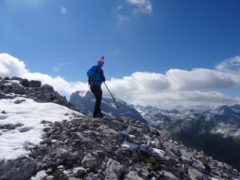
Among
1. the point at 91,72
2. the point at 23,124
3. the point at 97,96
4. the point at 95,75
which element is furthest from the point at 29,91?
the point at 23,124

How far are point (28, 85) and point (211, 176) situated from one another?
92.3 ft

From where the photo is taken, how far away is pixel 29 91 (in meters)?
33.2

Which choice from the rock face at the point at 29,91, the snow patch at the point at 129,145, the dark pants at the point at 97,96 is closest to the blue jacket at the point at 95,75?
the dark pants at the point at 97,96

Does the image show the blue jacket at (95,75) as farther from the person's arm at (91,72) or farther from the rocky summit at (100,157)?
the rocky summit at (100,157)

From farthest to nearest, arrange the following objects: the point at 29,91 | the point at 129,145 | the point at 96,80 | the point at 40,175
A: the point at 29,91 → the point at 96,80 → the point at 129,145 → the point at 40,175

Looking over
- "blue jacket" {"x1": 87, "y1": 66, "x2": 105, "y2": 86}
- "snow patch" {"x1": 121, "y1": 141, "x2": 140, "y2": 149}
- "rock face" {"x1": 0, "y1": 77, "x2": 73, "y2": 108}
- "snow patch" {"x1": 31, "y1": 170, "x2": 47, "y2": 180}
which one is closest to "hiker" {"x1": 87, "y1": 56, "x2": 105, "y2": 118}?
"blue jacket" {"x1": 87, "y1": 66, "x2": 105, "y2": 86}

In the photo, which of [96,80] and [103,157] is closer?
[103,157]

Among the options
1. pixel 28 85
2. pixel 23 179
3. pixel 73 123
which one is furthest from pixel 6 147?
pixel 28 85

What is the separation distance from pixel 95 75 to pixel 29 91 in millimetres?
14775

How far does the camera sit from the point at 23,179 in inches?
494

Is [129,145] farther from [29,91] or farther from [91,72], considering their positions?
[29,91]

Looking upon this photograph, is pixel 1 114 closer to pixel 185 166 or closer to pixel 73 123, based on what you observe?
pixel 73 123

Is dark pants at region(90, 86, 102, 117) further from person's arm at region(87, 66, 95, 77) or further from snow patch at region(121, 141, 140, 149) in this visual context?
snow patch at region(121, 141, 140, 149)

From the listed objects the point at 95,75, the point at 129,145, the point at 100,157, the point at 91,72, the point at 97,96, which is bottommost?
the point at 100,157
